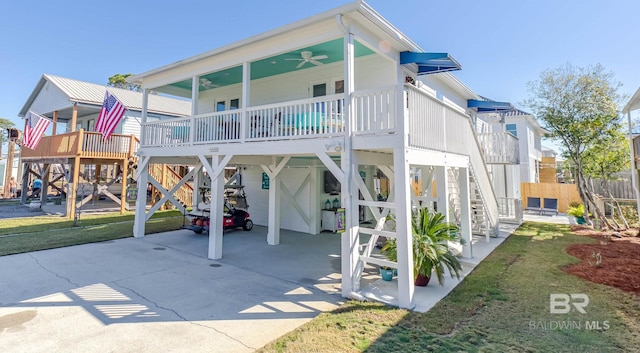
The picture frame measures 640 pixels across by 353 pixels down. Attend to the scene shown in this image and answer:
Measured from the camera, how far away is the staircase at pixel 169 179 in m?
17.2

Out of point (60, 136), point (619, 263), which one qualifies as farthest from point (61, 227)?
point (619, 263)

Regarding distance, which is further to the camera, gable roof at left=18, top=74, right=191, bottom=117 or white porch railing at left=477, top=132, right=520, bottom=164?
gable roof at left=18, top=74, right=191, bottom=117

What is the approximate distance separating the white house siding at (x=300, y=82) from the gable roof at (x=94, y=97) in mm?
8253

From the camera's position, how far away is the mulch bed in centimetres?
578

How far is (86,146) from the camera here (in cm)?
1405

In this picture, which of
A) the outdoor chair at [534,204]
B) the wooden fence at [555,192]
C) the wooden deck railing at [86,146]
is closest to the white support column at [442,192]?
the outdoor chair at [534,204]

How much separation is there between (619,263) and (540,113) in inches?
297

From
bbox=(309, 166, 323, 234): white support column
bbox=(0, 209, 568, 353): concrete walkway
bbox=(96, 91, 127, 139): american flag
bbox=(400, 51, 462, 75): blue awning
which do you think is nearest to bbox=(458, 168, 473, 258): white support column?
bbox=(0, 209, 568, 353): concrete walkway

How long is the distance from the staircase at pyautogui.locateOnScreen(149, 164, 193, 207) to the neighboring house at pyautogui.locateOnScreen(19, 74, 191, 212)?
1.77 meters

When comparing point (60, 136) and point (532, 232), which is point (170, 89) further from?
point (532, 232)

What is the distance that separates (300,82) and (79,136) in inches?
469

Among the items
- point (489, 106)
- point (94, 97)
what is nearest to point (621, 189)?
point (489, 106)

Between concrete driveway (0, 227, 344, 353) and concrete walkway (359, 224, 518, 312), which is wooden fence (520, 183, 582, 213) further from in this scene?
concrete driveway (0, 227, 344, 353)

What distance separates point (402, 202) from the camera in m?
4.77
